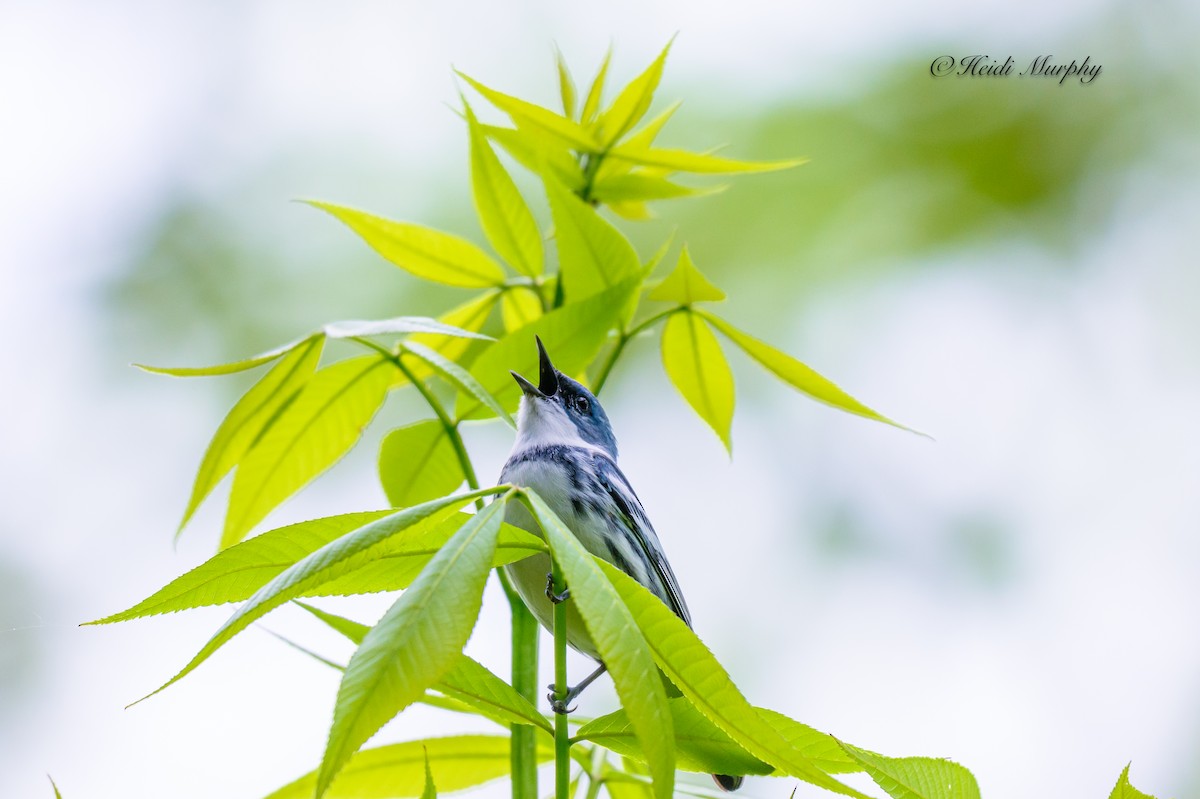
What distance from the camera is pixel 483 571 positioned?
67 cm

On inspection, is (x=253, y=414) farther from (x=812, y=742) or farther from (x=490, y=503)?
(x=812, y=742)

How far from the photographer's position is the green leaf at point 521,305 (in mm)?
1356

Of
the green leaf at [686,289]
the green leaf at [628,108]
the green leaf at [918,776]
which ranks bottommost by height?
the green leaf at [918,776]

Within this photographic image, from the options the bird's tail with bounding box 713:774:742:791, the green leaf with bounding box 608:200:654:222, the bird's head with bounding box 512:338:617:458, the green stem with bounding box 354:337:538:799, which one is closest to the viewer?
the green stem with bounding box 354:337:538:799

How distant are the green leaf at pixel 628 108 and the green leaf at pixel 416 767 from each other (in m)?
0.70

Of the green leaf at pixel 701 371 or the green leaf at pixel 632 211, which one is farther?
the green leaf at pixel 632 211

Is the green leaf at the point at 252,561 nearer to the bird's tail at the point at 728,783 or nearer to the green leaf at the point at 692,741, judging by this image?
the green leaf at the point at 692,741

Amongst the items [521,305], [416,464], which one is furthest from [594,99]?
[416,464]

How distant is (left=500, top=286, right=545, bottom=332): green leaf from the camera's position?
1356 millimetres

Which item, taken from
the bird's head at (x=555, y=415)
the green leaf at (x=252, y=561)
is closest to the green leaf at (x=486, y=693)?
the green leaf at (x=252, y=561)

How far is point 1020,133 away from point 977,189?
27cm

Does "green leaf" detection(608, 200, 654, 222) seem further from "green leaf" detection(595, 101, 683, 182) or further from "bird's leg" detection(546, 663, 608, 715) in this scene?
"bird's leg" detection(546, 663, 608, 715)

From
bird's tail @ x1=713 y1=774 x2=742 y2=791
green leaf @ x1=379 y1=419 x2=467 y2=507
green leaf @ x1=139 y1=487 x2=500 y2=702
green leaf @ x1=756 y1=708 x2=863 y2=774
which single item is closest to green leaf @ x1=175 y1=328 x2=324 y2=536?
green leaf @ x1=379 y1=419 x2=467 y2=507

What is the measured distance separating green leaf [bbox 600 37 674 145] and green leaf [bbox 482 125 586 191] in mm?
53
